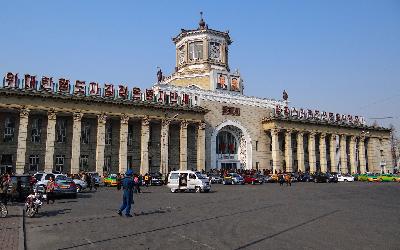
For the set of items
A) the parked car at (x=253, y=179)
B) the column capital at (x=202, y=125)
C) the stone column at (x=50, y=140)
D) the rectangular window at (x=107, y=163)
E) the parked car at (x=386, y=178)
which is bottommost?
the parked car at (x=386, y=178)

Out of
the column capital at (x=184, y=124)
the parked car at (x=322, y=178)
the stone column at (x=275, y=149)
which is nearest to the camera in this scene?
the column capital at (x=184, y=124)

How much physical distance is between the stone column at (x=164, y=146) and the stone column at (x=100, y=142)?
26.1 feet

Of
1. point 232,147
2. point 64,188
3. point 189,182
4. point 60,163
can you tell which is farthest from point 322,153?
point 64,188

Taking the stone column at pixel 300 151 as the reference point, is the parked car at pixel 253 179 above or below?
below

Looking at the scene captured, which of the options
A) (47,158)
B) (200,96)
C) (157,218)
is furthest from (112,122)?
(157,218)

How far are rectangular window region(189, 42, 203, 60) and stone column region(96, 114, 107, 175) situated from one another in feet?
71.6

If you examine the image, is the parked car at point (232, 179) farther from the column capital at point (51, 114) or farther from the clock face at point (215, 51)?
the clock face at point (215, 51)

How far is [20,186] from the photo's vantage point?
70.0 ft

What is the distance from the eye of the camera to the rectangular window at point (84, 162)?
43.6 m

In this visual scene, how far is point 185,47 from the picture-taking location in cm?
6075

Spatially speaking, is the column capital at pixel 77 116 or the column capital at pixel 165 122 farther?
the column capital at pixel 165 122

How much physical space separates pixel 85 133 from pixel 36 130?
5.71m

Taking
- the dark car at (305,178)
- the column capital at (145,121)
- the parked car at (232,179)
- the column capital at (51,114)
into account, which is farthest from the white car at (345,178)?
the column capital at (51,114)

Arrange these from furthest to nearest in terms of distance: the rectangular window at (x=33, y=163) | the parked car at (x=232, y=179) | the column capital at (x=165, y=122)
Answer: the column capital at (x=165, y=122), the parked car at (x=232, y=179), the rectangular window at (x=33, y=163)
